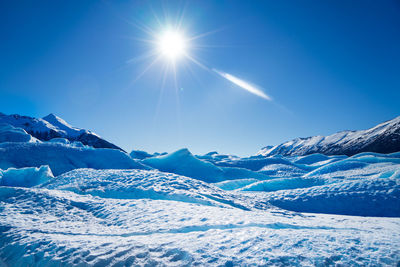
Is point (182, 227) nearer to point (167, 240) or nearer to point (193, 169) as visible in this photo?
point (167, 240)

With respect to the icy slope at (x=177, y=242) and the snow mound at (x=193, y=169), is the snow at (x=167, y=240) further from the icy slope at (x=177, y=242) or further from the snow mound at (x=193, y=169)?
the snow mound at (x=193, y=169)

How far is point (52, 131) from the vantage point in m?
67.4

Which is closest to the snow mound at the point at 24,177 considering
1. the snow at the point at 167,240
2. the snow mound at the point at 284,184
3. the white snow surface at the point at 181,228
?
the white snow surface at the point at 181,228

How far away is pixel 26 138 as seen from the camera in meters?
20.2

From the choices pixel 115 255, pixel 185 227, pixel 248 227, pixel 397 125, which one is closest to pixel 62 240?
pixel 115 255

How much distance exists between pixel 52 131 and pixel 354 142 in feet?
334

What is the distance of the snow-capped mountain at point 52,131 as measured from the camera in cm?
6512

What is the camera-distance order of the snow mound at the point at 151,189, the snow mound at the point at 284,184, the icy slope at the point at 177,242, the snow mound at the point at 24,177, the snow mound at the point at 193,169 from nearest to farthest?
the icy slope at the point at 177,242 < the snow mound at the point at 151,189 < the snow mound at the point at 24,177 < the snow mound at the point at 284,184 < the snow mound at the point at 193,169

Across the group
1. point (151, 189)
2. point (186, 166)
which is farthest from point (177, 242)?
point (186, 166)

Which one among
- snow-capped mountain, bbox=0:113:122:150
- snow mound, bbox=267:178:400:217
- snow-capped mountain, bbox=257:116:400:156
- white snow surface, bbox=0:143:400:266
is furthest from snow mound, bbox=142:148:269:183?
snow-capped mountain, bbox=257:116:400:156

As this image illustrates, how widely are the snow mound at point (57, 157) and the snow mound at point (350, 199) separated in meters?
10.3

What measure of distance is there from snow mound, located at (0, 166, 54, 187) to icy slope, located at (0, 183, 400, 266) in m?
6.33

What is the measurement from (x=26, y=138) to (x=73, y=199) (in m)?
21.7

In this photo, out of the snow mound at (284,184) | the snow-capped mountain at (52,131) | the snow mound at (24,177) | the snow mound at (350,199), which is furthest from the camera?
the snow-capped mountain at (52,131)
